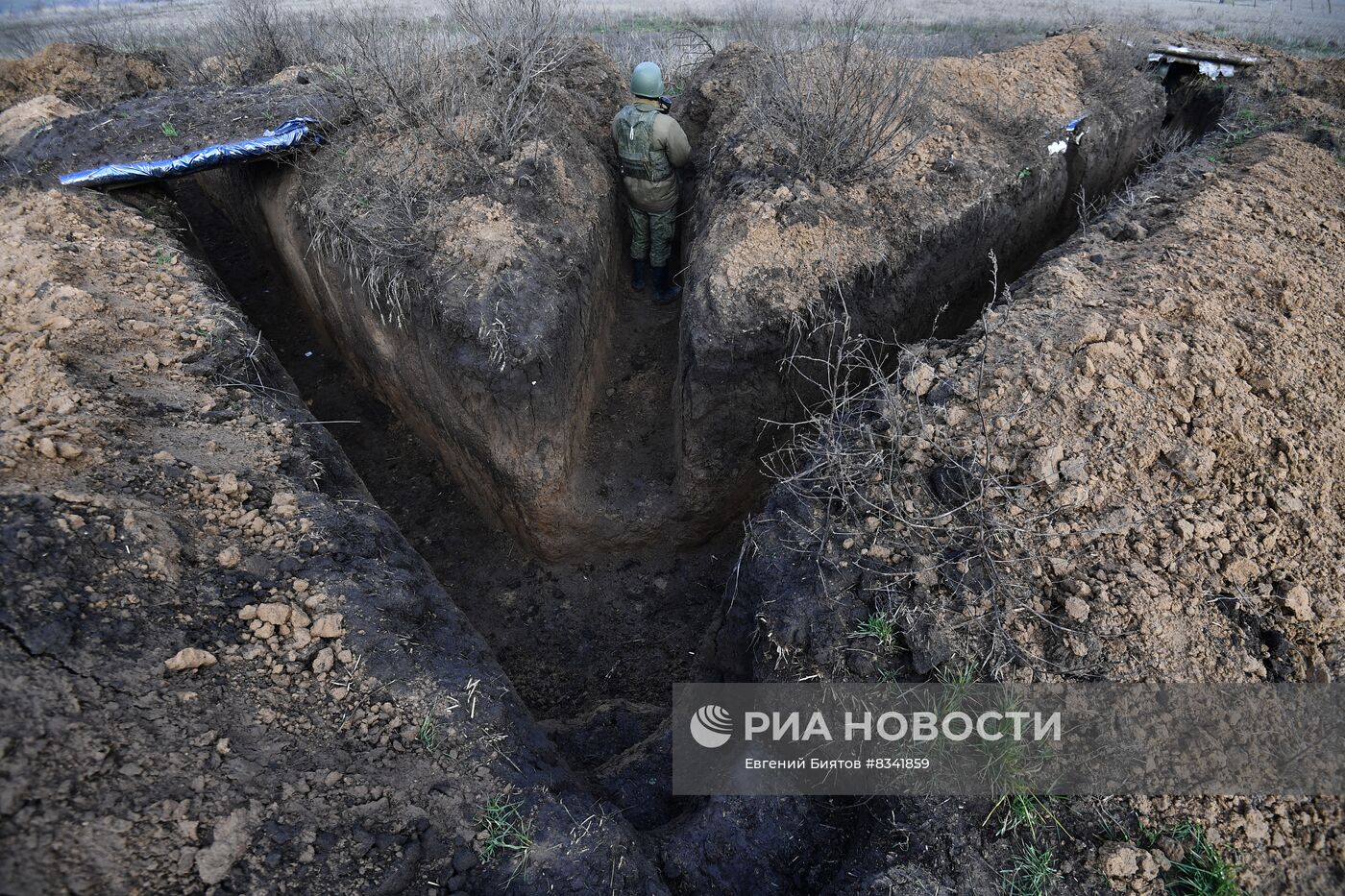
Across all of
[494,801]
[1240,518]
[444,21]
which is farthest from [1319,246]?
[444,21]

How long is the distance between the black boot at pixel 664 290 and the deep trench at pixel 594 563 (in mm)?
98

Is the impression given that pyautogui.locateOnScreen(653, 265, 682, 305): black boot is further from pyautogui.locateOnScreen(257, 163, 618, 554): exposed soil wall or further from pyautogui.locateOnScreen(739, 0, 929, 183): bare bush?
pyautogui.locateOnScreen(739, 0, 929, 183): bare bush

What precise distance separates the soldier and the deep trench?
0.38 metres

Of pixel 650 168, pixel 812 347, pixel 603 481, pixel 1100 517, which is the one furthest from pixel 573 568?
pixel 1100 517

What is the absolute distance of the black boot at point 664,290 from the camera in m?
5.41

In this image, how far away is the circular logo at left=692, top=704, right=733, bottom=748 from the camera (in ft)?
10.2

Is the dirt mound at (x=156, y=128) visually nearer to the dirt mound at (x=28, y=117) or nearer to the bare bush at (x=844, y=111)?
the dirt mound at (x=28, y=117)

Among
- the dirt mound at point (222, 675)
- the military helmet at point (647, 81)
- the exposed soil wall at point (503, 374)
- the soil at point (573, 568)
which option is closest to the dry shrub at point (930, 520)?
the dirt mound at point (222, 675)

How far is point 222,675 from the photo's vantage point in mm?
2502

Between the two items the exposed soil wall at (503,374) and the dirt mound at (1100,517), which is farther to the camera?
the exposed soil wall at (503,374)

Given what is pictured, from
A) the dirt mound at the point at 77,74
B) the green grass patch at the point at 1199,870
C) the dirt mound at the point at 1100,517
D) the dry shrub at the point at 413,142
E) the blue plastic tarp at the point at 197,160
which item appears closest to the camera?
the green grass patch at the point at 1199,870

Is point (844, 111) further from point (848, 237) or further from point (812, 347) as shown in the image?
point (812, 347)

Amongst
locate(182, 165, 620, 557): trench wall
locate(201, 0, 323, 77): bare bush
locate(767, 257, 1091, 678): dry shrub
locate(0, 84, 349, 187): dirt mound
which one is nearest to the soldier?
locate(182, 165, 620, 557): trench wall

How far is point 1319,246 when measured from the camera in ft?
12.9
